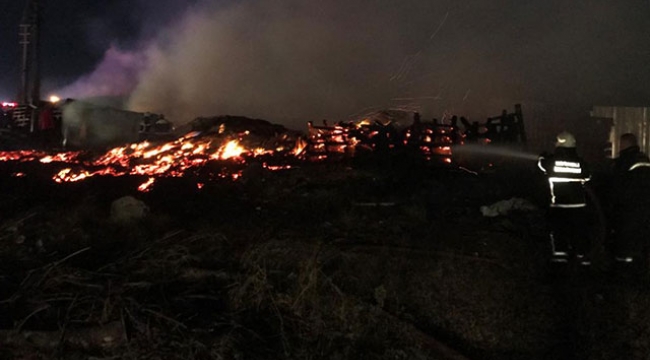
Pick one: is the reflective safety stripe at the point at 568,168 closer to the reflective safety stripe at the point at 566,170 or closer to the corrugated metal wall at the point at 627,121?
the reflective safety stripe at the point at 566,170

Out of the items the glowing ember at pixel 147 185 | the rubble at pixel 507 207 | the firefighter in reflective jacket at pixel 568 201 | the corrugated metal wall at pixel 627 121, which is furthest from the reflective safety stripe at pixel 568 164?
the corrugated metal wall at pixel 627 121

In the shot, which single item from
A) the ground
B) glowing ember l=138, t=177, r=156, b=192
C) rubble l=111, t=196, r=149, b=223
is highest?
glowing ember l=138, t=177, r=156, b=192

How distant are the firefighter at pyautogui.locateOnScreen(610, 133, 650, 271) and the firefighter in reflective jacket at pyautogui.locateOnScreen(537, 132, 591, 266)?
0.32 m

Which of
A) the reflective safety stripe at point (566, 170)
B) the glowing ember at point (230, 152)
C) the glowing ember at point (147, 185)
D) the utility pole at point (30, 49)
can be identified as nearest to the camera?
the reflective safety stripe at point (566, 170)

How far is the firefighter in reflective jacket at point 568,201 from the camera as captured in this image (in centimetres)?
526

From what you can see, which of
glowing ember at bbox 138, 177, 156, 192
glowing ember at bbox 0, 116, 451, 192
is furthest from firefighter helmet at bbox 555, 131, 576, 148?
glowing ember at bbox 138, 177, 156, 192

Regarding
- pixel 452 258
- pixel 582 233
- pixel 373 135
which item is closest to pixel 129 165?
pixel 373 135

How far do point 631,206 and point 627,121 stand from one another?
954 centimetres

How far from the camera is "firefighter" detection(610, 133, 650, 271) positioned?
5.08 m

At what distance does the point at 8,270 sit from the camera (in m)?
4.50

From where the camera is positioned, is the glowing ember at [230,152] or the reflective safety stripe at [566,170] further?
the glowing ember at [230,152]

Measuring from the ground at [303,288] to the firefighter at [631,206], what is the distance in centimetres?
32

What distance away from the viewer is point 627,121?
1317 cm

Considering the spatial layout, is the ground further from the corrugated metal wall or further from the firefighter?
the corrugated metal wall
